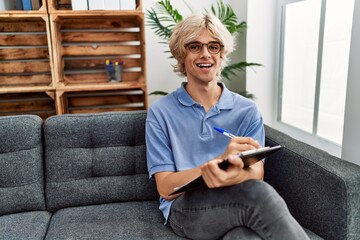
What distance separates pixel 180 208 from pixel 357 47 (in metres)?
0.99

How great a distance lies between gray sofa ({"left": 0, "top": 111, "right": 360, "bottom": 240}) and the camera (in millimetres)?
1152

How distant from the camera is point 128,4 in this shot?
1.96 metres

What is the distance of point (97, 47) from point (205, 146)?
1401 millimetres

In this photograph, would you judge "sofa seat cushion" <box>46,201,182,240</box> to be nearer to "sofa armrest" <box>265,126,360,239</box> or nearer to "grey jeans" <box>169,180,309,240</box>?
"grey jeans" <box>169,180,309,240</box>

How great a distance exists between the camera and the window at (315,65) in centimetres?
175

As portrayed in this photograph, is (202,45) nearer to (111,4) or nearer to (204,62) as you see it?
(204,62)

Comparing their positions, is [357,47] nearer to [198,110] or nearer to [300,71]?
[198,110]

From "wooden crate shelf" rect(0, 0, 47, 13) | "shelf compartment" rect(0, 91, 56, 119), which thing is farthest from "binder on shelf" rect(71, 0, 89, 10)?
"shelf compartment" rect(0, 91, 56, 119)

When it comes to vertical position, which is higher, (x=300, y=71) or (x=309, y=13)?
(x=309, y=13)

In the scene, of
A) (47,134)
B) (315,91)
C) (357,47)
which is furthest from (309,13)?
(47,134)

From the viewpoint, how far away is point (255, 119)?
1.27 metres

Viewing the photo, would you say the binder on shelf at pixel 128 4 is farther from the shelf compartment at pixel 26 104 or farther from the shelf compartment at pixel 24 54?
the shelf compartment at pixel 26 104

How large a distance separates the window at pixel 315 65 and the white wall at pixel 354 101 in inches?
17.7

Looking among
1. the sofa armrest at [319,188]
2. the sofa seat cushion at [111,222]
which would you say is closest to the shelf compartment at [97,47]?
the sofa seat cushion at [111,222]
